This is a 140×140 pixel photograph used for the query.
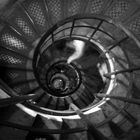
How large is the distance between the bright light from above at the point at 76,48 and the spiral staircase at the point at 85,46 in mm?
135

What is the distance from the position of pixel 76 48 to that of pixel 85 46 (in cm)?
58

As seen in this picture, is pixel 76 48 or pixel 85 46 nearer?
pixel 85 46

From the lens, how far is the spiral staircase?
10.8ft

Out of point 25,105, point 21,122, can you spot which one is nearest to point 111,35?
point 25,105

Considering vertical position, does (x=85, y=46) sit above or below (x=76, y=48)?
below

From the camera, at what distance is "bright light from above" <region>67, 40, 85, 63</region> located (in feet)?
22.7

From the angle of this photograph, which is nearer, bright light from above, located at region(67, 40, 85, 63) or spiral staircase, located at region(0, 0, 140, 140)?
spiral staircase, located at region(0, 0, 140, 140)

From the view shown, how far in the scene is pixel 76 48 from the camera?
7375mm

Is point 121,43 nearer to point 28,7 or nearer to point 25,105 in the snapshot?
point 28,7

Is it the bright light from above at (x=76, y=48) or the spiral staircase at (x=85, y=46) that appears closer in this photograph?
the spiral staircase at (x=85, y=46)

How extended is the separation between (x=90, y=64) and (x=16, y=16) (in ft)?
13.1

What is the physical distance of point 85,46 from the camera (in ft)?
22.7

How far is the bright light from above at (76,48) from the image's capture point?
6.91 metres

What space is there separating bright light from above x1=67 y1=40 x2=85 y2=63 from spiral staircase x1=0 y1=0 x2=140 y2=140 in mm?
135
